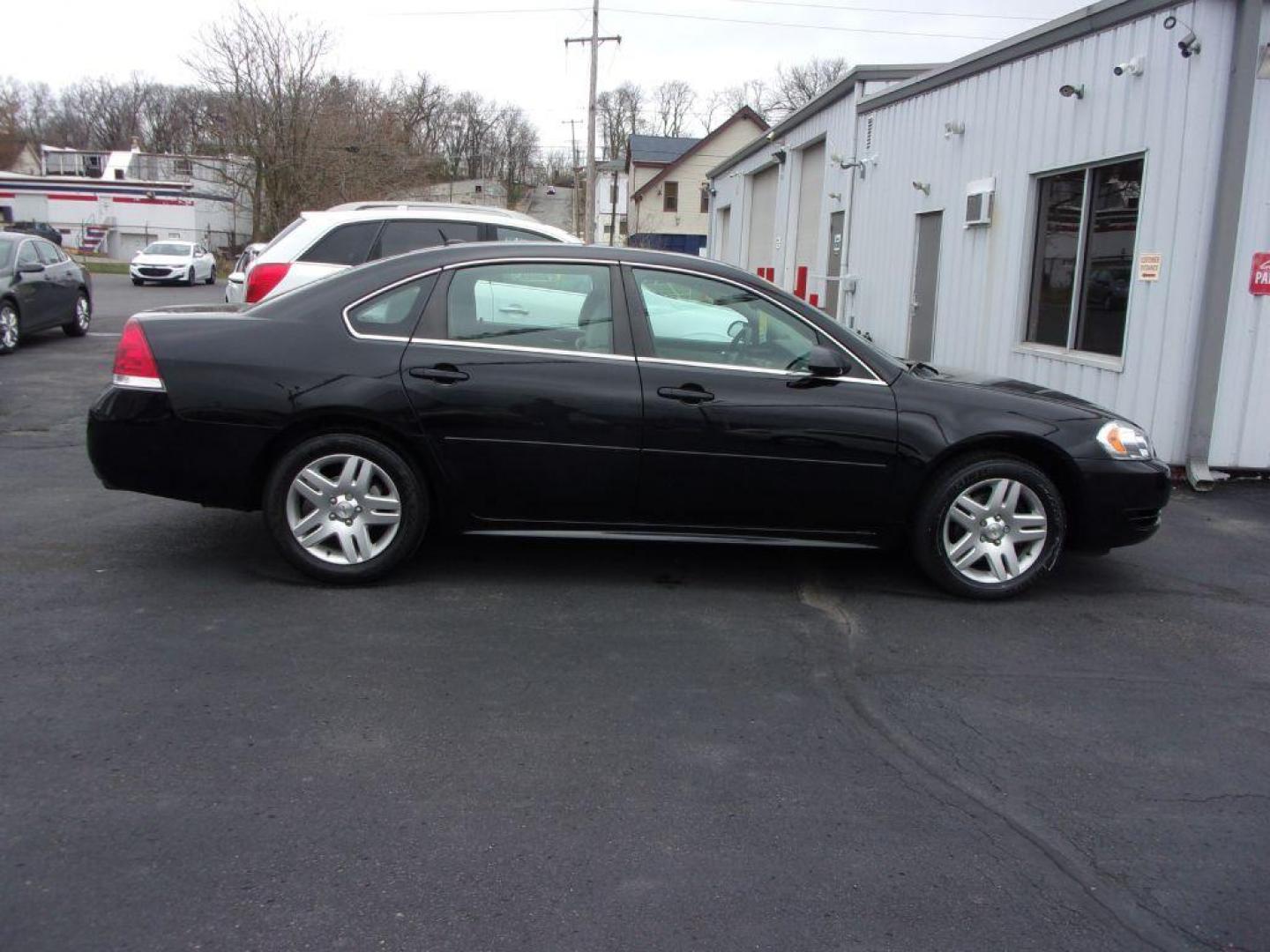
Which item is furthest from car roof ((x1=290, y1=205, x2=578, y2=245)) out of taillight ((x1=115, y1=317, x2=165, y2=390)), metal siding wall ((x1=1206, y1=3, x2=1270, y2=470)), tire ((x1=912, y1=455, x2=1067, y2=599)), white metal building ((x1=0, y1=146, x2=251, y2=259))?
white metal building ((x1=0, y1=146, x2=251, y2=259))

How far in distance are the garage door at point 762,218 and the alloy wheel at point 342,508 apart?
18.3m

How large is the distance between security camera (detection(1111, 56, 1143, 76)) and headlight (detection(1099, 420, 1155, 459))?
4309 millimetres

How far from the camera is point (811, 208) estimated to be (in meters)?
19.0

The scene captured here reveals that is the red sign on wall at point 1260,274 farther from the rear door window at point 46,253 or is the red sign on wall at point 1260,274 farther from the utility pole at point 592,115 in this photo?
the utility pole at point 592,115

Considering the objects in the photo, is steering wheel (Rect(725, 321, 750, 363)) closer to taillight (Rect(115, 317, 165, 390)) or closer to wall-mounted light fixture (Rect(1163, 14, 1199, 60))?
taillight (Rect(115, 317, 165, 390))

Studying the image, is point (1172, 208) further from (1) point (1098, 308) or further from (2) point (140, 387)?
(2) point (140, 387)

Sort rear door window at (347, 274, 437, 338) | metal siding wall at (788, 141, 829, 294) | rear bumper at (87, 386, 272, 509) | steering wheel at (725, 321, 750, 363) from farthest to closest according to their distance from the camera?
metal siding wall at (788, 141, 829, 294)
steering wheel at (725, 321, 750, 363)
rear door window at (347, 274, 437, 338)
rear bumper at (87, 386, 272, 509)

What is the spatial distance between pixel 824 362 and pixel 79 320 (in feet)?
48.4

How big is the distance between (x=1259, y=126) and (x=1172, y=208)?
0.77 meters

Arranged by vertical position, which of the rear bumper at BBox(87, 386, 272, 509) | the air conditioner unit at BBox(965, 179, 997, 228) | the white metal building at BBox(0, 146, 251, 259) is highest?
the white metal building at BBox(0, 146, 251, 259)

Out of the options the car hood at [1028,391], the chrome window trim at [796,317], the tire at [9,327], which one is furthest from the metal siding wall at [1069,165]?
the tire at [9,327]

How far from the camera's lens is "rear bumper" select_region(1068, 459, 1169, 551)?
17.8 feet

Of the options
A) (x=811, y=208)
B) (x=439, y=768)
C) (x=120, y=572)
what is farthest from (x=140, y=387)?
(x=811, y=208)

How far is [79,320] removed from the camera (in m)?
16.6
